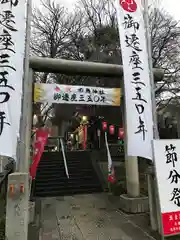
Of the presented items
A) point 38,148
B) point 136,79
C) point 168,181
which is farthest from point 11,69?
point 168,181

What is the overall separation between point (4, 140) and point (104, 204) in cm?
536

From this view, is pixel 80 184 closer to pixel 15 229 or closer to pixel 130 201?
pixel 130 201

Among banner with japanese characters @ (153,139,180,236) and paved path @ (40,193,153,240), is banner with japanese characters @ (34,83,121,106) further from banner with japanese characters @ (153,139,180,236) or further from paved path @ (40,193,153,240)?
paved path @ (40,193,153,240)

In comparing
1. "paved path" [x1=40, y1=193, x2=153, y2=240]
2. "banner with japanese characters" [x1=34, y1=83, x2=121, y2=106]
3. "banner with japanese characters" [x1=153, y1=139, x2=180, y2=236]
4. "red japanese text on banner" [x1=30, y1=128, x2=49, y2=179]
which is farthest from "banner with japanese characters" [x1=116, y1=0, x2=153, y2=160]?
"red japanese text on banner" [x1=30, y1=128, x2=49, y2=179]

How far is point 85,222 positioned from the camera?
6.15 meters

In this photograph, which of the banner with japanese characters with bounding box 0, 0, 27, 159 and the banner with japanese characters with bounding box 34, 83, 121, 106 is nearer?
the banner with japanese characters with bounding box 0, 0, 27, 159

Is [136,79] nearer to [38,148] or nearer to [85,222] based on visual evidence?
[38,148]

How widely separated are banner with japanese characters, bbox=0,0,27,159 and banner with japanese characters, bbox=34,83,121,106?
1578 millimetres

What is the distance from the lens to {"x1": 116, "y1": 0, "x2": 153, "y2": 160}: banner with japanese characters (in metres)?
5.05

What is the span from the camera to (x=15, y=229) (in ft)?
14.1

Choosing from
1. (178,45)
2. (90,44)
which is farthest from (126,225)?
(90,44)

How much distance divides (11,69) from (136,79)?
3170 millimetres

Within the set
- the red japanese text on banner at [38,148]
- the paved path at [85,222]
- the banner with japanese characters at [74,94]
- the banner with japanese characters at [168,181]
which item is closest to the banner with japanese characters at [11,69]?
the banner with japanese characters at [74,94]

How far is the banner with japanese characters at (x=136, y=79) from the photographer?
5.05m
